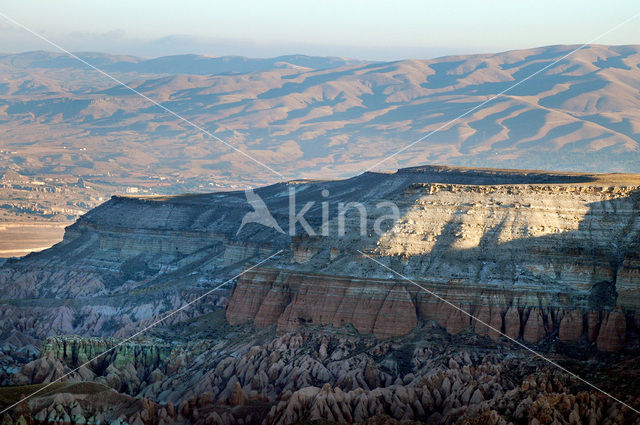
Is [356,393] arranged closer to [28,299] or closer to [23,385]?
[23,385]

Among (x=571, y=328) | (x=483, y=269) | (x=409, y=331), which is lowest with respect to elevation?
(x=409, y=331)

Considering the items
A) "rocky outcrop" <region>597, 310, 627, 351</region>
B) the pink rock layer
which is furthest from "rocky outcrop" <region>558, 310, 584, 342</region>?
"rocky outcrop" <region>597, 310, 627, 351</region>

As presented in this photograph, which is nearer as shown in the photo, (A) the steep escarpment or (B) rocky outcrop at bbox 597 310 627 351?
(A) the steep escarpment

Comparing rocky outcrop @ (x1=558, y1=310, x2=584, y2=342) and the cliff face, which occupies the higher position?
the cliff face

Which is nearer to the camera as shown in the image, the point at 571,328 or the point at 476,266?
the point at 571,328

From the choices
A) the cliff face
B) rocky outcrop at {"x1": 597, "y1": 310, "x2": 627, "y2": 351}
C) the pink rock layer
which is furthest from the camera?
the cliff face

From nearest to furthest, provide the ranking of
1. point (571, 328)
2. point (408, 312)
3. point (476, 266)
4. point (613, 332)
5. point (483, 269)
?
point (613, 332), point (571, 328), point (408, 312), point (483, 269), point (476, 266)

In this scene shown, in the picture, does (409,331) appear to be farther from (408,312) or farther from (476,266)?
(476,266)

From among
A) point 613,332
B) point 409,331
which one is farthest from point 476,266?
point 613,332

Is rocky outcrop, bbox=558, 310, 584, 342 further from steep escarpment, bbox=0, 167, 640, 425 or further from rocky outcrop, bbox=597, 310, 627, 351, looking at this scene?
rocky outcrop, bbox=597, 310, 627, 351

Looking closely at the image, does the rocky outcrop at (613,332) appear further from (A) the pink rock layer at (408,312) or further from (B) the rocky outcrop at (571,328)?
(B) the rocky outcrop at (571,328)

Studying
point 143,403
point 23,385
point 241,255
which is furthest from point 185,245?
point 143,403
